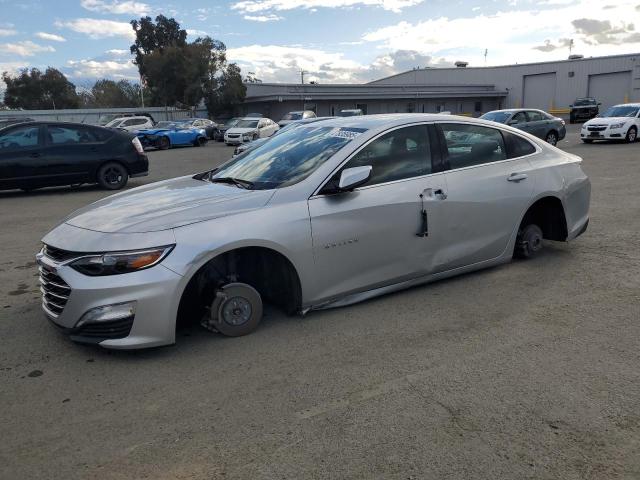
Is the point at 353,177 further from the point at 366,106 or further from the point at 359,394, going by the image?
the point at 366,106

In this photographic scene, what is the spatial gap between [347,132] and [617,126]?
66.3ft

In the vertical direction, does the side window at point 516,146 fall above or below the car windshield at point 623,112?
above

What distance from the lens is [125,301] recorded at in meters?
3.46

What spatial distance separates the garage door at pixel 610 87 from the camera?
5041cm

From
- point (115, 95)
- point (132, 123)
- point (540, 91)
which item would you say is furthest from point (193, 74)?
point (115, 95)

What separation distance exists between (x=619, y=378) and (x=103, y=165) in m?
11.2

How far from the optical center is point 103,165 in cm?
1202

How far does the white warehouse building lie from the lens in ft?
155

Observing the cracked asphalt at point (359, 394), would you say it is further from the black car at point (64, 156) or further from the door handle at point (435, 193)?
the black car at point (64, 156)

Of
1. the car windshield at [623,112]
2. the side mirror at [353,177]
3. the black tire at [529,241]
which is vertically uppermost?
the side mirror at [353,177]

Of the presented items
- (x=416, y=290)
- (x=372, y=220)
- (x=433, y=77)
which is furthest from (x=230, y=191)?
(x=433, y=77)

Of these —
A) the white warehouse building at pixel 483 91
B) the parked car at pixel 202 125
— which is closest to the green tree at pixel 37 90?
the white warehouse building at pixel 483 91

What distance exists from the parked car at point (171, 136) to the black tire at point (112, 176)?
17.6m

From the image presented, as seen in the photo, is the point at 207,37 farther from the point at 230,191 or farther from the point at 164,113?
the point at 230,191
